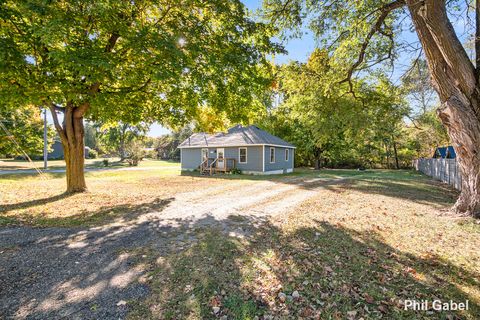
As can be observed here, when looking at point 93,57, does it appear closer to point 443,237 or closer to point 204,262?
point 204,262

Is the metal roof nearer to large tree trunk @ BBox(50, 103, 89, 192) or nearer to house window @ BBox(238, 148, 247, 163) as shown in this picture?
house window @ BBox(238, 148, 247, 163)

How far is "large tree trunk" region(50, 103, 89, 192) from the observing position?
8727 millimetres

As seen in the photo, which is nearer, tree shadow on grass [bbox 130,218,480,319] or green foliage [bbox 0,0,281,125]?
tree shadow on grass [bbox 130,218,480,319]

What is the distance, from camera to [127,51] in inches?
278

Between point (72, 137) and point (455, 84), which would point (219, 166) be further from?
point (455, 84)

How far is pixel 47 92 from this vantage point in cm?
637

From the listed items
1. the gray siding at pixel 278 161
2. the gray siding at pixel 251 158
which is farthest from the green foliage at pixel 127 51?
the gray siding at pixel 278 161

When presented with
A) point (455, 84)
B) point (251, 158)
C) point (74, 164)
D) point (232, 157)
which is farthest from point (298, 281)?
point (232, 157)

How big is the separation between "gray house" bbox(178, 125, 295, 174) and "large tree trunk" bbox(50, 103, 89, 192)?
411 inches

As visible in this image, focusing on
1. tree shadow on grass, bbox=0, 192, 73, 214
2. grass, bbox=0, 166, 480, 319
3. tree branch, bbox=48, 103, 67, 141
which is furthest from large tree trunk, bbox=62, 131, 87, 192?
grass, bbox=0, 166, 480, 319

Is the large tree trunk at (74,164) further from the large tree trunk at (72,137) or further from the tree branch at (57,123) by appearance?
the tree branch at (57,123)

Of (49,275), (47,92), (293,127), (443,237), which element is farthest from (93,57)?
(293,127)

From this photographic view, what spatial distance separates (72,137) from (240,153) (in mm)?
12675

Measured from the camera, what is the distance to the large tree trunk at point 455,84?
219 inches
